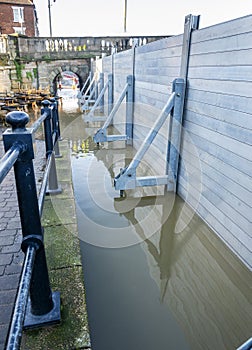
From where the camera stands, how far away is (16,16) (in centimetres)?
2530

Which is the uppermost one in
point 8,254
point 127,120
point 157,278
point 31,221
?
point 31,221

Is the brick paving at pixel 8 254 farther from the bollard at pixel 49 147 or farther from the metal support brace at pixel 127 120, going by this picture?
the metal support brace at pixel 127 120

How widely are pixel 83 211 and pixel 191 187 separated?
4.69ft

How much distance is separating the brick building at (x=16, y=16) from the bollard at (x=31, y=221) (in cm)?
2936

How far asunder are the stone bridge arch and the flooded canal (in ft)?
40.5

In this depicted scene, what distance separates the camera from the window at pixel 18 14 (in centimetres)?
2509

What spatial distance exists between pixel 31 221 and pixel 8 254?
3.79 ft

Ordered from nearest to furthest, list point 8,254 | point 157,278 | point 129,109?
point 8,254, point 157,278, point 129,109

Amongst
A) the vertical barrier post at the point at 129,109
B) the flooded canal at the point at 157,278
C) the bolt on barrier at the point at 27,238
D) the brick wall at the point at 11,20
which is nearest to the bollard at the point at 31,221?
the bolt on barrier at the point at 27,238

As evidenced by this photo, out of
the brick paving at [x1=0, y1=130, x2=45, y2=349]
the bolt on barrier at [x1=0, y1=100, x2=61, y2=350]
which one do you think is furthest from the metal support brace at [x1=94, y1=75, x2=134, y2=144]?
the bolt on barrier at [x1=0, y1=100, x2=61, y2=350]

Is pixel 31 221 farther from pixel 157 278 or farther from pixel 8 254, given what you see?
pixel 157 278

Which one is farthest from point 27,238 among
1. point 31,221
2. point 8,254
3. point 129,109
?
point 129,109

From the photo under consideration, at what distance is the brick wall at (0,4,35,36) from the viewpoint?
24.6m

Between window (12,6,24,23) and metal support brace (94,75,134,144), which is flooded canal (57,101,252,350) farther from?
window (12,6,24,23)
